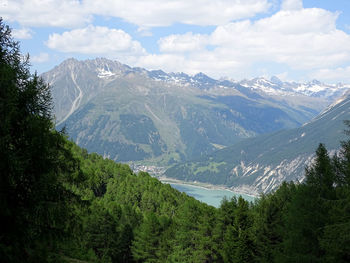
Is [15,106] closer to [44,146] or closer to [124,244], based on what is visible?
[44,146]

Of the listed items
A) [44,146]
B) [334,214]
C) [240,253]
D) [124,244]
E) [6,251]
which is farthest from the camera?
[124,244]

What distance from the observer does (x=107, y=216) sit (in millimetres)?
56312

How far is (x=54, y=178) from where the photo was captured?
1633 centimetres

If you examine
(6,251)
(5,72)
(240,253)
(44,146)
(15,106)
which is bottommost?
(240,253)

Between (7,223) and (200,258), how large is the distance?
39.4 m

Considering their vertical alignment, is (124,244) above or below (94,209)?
below

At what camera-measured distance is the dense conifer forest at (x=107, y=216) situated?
15414 mm

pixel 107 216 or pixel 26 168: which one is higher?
pixel 26 168

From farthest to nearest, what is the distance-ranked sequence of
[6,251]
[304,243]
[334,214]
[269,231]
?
[269,231], [304,243], [334,214], [6,251]

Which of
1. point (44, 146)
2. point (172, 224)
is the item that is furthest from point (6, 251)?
point (172, 224)

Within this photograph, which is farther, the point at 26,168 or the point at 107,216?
the point at 107,216

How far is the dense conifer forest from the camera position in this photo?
1541 centimetres

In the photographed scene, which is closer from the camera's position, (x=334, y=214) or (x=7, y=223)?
(x=7, y=223)

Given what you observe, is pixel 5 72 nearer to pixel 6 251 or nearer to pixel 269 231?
pixel 6 251
